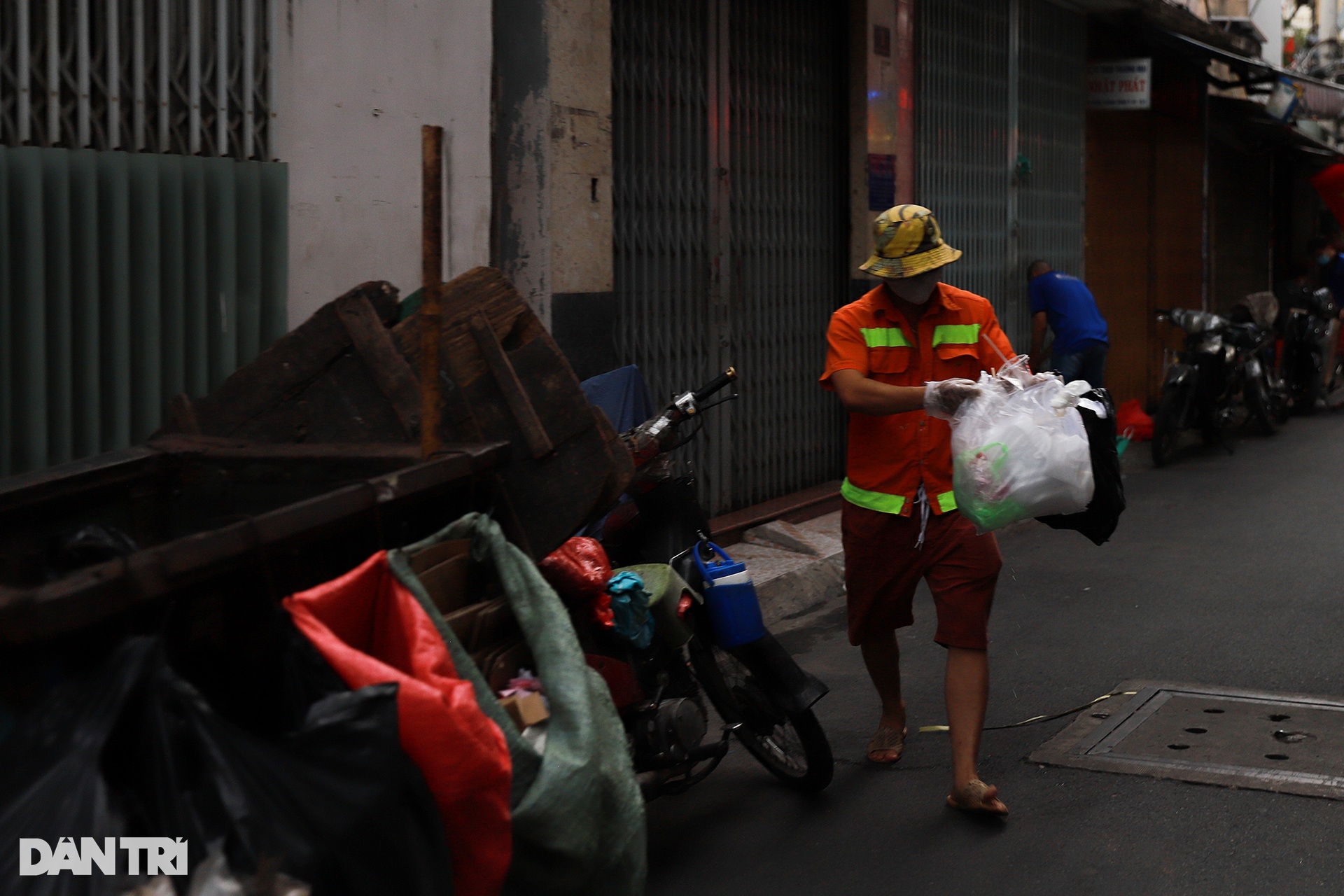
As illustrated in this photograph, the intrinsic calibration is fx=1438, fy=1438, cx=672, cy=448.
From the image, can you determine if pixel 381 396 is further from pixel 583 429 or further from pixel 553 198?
pixel 553 198

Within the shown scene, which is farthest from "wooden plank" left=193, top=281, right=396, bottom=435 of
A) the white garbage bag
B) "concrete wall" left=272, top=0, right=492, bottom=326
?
"concrete wall" left=272, top=0, right=492, bottom=326

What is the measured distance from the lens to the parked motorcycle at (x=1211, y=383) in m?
11.6

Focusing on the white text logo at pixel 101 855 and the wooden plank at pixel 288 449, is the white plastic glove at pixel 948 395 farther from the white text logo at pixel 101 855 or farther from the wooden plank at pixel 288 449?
the white text logo at pixel 101 855

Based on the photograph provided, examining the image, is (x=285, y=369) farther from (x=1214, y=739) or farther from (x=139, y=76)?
(x=1214, y=739)

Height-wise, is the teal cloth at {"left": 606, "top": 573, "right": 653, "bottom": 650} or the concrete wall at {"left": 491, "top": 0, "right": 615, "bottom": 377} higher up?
the concrete wall at {"left": 491, "top": 0, "right": 615, "bottom": 377}

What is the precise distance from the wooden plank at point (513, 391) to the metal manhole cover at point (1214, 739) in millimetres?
2142

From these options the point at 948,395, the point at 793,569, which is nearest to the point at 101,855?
the point at 948,395

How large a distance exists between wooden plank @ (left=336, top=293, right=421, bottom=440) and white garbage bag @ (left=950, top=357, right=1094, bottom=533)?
1467mm

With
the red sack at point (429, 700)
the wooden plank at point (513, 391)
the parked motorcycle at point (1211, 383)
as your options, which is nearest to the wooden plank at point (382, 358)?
the wooden plank at point (513, 391)

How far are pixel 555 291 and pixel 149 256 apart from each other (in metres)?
2.21

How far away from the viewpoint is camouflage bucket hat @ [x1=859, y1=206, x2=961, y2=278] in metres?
4.25

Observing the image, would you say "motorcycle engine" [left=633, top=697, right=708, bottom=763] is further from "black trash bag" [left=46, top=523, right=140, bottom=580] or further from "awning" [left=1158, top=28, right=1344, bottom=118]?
"awning" [left=1158, top=28, right=1344, bottom=118]

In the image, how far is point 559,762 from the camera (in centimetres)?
271

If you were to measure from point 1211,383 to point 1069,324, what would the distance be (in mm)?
1761
